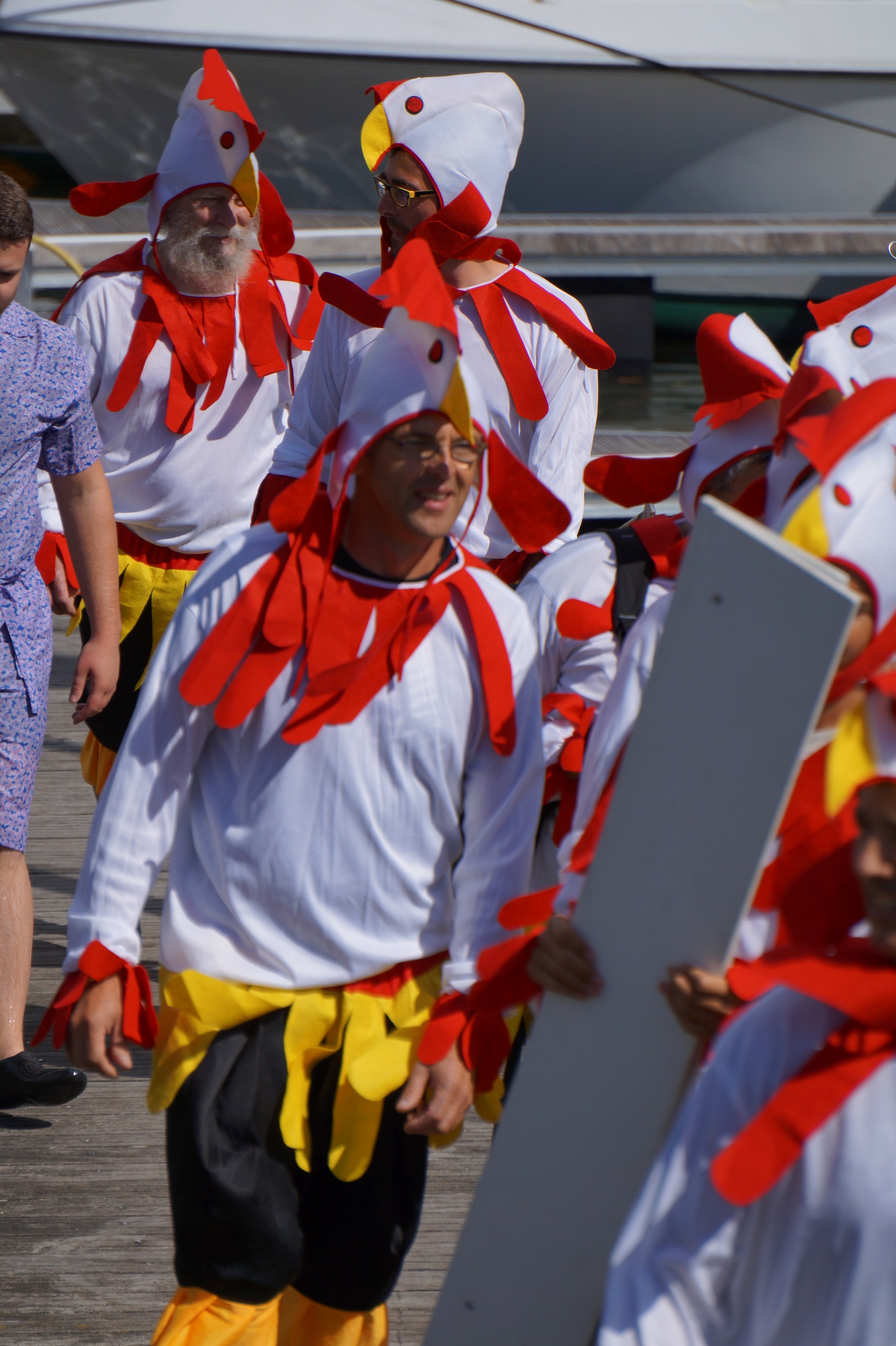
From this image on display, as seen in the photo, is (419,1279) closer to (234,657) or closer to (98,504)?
(234,657)

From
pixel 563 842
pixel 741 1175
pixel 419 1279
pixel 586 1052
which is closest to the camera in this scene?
pixel 741 1175

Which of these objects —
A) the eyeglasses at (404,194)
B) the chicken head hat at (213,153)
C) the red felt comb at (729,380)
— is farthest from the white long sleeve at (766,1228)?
the chicken head hat at (213,153)

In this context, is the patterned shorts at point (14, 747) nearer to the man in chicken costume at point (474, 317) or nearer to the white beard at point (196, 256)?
the man in chicken costume at point (474, 317)

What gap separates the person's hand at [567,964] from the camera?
1706 mm

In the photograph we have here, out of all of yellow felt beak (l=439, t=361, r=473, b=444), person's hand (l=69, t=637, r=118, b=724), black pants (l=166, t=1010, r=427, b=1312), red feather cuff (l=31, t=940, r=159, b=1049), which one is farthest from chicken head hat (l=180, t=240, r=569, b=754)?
person's hand (l=69, t=637, r=118, b=724)

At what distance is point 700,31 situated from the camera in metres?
13.4

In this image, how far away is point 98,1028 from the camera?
6.54 feet

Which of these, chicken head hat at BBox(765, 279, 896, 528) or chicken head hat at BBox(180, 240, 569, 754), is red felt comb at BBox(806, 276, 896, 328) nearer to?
chicken head hat at BBox(765, 279, 896, 528)

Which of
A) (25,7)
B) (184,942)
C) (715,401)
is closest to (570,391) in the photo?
(715,401)

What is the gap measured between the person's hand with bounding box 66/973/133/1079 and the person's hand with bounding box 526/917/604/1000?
22.8 inches

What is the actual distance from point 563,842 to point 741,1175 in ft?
2.82

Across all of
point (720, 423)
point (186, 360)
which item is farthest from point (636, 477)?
point (186, 360)

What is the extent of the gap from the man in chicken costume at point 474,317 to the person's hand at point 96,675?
1.50 feet

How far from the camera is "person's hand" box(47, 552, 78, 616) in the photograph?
12.9ft
